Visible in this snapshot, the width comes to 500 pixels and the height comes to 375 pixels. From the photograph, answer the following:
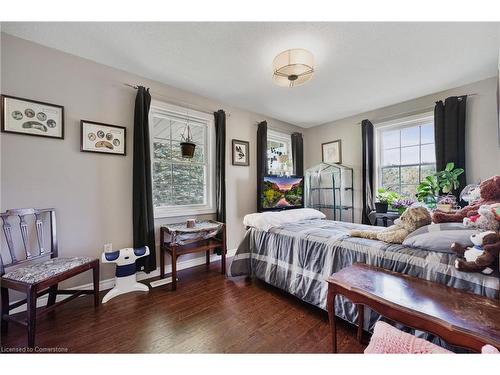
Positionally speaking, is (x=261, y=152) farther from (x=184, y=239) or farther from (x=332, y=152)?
(x=184, y=239)

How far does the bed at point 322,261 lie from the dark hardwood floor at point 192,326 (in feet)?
0.63

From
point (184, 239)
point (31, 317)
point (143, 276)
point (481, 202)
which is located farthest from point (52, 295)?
point (481, 202)

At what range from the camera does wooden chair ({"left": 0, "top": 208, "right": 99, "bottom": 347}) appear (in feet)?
4.47

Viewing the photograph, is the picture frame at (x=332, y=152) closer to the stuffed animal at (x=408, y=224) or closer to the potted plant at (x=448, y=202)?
the potted plant at (x=448, y=202)

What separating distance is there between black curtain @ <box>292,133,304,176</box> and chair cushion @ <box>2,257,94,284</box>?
136 inches

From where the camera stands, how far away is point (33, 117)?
185cm

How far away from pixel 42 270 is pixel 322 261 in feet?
7.17

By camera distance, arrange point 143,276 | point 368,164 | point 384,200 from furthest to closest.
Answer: point 368,164
point 384,200
point 143,276

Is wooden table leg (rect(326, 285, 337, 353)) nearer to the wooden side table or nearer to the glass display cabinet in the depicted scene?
the wooden side table

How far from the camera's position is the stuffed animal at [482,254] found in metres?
1.05

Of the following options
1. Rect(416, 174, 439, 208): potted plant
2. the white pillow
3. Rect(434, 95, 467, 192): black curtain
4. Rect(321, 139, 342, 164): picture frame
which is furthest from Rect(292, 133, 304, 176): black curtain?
Rect(434, 95, 467, 192): black curtain

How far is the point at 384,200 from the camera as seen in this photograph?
3.15m
